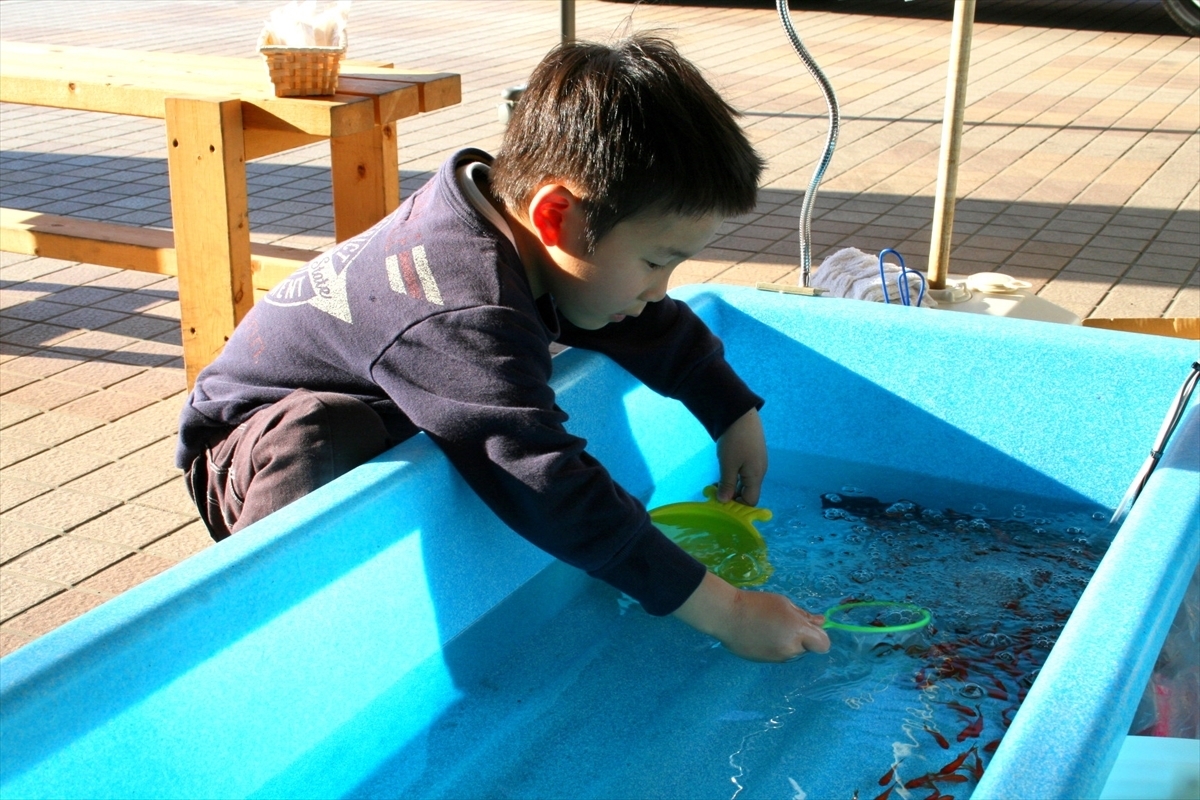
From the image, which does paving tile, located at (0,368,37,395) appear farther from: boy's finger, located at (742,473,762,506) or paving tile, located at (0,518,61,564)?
boy's finger, located at (742,473,762,506)

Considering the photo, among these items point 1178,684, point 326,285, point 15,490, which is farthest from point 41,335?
point 1178,684

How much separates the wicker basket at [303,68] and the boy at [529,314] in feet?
A: 3.24

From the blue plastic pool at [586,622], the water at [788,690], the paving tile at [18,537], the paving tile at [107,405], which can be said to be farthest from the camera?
the paving tile at [107,405]

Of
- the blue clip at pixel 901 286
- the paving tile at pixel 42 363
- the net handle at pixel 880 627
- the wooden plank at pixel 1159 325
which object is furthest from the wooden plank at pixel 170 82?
the wooden plank at pixel 1159 325

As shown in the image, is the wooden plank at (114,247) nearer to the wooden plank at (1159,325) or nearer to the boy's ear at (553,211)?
the boy's ear at (553,211)

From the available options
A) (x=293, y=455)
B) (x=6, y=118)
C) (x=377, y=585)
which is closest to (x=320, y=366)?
(x=293, y=455)

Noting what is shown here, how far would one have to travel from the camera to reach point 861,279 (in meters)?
2.60

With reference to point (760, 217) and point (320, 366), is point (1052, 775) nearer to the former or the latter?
point (320, 366)

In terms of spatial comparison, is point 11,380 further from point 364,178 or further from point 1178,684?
point 1178,684

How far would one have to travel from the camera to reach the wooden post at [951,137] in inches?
101

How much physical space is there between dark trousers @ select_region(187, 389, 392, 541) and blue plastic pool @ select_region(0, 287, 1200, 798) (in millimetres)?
90

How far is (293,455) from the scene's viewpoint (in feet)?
5.00

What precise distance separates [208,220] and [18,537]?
30.5 inches

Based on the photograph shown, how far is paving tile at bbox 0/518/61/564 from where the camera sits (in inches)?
83.5
